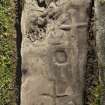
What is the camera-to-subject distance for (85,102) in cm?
147

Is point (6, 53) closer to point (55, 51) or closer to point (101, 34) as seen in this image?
point (55, 51)

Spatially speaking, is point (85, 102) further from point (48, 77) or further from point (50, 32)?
point (50, 32)

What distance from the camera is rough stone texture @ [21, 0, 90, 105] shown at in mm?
1446

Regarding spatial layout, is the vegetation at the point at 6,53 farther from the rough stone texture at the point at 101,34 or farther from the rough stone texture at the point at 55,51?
the rough stone texture at the point at 101,34

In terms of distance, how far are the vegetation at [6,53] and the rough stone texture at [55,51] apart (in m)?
0.13

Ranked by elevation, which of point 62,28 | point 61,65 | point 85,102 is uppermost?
point 62,28

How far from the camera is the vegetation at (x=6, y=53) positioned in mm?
1643

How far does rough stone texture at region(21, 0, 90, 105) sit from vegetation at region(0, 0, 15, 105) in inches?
5.2

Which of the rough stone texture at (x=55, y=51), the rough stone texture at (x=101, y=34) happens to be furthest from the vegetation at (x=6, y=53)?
the rough stone texture at (x=101, y=34)

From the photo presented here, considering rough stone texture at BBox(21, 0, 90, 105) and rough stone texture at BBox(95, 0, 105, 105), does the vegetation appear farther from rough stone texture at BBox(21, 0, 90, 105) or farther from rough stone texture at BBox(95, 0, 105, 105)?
rough stone texture at BBox(95, 0, 105, 105)

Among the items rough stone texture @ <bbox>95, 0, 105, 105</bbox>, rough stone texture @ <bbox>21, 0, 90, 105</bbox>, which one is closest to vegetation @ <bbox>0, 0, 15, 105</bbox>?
rough stone texture @ <bbox>21, 0, 90, 105</bbox>

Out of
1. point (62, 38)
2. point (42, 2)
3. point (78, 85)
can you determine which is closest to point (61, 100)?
point (78, 85)

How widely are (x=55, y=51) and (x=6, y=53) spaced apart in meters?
0.25

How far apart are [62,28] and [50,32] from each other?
39 millimetres
